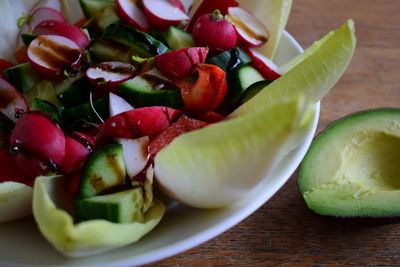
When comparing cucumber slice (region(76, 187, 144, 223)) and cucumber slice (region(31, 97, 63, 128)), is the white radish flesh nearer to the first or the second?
cucumber slice (region(31, 97, 63, 128))

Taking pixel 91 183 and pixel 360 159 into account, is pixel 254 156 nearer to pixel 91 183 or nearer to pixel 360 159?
pixel 91 183

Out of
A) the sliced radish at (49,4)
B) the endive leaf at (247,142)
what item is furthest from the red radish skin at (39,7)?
the endive leaf at (247,142)

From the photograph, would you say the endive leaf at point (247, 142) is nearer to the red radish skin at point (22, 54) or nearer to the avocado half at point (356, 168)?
the avocado half at point (356, 168)

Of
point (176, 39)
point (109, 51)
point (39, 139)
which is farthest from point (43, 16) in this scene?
point (39, 139)

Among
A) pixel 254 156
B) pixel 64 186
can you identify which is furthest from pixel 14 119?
pixel 254 156

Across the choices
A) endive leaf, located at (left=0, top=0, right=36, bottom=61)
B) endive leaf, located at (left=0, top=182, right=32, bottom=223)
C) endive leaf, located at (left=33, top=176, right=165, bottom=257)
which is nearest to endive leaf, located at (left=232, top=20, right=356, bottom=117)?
endive leaf, located at (left=33, top=176, right=165, bottom=257)

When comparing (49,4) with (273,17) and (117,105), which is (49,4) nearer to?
(117,105)
